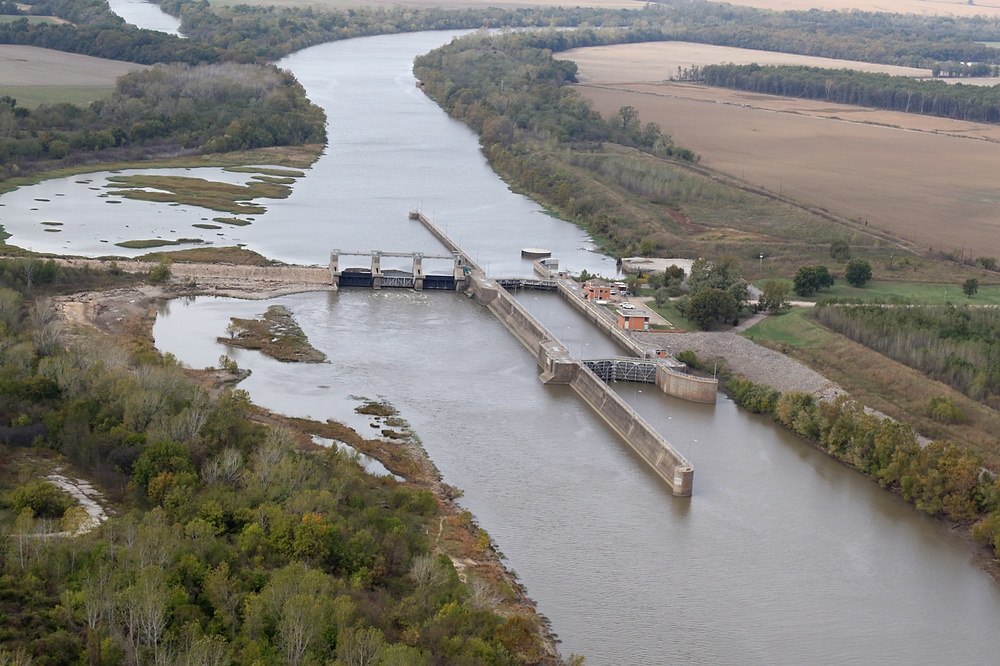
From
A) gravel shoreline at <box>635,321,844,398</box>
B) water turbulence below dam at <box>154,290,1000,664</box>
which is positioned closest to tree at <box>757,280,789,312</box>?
gravel shoreline at <box>635,321,844,398</box>

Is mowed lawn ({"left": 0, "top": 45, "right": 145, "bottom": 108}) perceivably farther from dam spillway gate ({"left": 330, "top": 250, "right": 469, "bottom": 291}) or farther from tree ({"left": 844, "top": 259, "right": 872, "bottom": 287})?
tree ({"left": 844, "top": 259, "right": 872, "bottom": 287})

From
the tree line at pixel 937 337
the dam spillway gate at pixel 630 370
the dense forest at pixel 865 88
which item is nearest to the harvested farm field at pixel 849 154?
the dense forest at pixel 865 88

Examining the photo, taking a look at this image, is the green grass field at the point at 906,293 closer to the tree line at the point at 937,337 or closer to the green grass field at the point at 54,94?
the tree line at the point at 937,337

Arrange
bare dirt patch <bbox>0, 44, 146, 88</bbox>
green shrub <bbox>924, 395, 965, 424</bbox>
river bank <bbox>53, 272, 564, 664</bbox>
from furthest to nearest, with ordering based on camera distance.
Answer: bare dirt patch <bbox>0, 44, 146, 88</bbox> → green shrub <bbox>924, 395, 965, 424</bbox> → river bank <bbox>53, 272, 564, 664</bbox>

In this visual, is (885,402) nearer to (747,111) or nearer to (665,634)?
(665,634)

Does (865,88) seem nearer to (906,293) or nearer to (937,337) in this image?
(906,293)

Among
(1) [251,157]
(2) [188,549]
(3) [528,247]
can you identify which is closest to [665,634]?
(2) [188,549]

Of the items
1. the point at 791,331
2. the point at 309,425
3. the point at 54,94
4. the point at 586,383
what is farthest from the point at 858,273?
the point at 54,94
